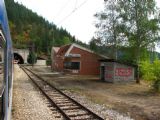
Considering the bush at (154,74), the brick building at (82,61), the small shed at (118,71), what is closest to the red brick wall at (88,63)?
the brick building at (82,61)

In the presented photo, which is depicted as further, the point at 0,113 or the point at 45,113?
the point at 45,113

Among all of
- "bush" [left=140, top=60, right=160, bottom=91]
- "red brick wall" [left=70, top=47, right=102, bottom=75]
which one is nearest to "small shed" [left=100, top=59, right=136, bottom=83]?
"bush" [left=140, top=60, right=160, bottom=91]

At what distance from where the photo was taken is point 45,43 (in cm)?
13825

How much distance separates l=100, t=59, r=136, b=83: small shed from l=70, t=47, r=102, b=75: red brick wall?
1168 cm

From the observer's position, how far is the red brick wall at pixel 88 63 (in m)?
46.4

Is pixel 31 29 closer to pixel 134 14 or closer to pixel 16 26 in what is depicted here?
pixel 16 26

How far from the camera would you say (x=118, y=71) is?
33.0 meters

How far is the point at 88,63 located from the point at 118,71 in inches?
542

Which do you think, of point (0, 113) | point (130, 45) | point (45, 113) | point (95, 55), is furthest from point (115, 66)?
point (0, 113)

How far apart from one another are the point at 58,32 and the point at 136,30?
145m

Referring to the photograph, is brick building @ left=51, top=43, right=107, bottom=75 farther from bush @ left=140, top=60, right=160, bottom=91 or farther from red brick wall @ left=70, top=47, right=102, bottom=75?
bush @ left=140, top=60, right=160, bottom=91

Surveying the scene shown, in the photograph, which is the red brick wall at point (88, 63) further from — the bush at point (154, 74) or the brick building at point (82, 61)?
the bush at point (154, 74)

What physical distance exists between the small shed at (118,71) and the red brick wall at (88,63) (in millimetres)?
11680

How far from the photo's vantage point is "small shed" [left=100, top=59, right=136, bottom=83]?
32.7m
